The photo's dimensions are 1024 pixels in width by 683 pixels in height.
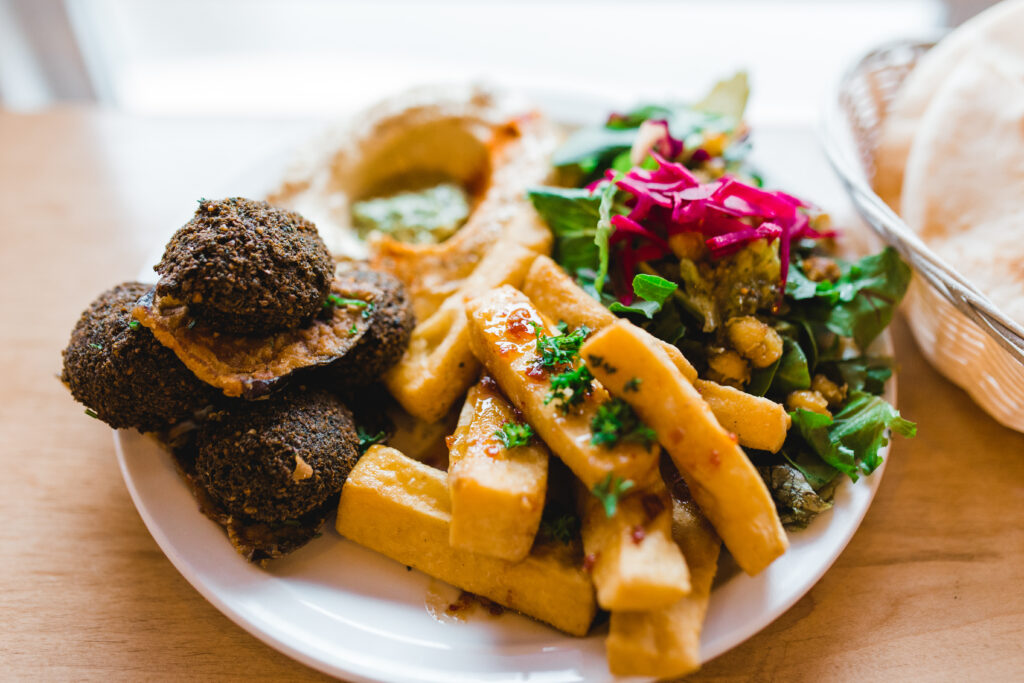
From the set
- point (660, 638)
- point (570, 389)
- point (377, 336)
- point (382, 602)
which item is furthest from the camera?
point (377, 336)

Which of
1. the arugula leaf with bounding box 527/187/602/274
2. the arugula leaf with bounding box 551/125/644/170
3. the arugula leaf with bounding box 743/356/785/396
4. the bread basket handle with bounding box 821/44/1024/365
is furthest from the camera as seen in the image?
the arugula leaf with bounding box 551/125/644/170

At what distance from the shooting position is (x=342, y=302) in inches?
86.2

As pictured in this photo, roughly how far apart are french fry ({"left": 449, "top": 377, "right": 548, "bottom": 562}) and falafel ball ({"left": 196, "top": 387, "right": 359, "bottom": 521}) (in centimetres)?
39

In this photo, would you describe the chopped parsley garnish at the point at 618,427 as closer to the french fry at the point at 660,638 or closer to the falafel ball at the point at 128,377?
the french fry at the point at 660,638

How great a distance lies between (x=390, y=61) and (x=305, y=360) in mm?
3883

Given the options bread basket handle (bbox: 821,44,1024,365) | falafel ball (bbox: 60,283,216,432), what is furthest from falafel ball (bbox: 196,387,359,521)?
bread basket handle (bbox: 821,44,1024,365)

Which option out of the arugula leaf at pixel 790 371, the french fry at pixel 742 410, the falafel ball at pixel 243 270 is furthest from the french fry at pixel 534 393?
the arugula leaf at pixel 790 371

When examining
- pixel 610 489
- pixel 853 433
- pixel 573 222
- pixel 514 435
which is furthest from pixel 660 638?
pixel 573 222

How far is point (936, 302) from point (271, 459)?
90.0 inches

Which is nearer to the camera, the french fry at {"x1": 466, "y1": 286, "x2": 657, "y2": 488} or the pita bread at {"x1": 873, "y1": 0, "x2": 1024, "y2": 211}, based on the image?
the french fry at {"x1": 466, "y1": 286, "x2": 657, "y2": 488}

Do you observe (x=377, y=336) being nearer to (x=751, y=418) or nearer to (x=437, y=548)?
(x=437, y=548)

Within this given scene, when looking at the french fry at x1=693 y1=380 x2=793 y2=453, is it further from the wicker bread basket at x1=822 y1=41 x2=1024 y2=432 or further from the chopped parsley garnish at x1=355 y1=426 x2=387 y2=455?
the chopped parsley garnish at x1=355 y1=426 x2=387 y2=455

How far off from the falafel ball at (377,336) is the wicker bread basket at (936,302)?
162 cm

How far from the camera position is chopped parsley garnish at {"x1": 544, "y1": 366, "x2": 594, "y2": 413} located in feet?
5.83
